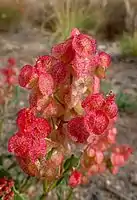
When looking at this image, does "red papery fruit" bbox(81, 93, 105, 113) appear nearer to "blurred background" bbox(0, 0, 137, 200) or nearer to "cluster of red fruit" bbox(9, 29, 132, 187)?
"cluster of red fruit" bbox(9, 29, 132, 187)

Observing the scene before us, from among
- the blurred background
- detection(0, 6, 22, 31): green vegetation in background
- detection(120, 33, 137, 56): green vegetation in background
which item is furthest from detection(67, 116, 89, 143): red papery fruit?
detection(0, 6, 22, 31): green vegetation in background

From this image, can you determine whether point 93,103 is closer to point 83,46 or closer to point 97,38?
point 83,46

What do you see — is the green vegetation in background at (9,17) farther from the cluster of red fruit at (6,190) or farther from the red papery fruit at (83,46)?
the red papery fruit at (83,46)

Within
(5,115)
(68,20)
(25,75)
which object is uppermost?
(68,20)

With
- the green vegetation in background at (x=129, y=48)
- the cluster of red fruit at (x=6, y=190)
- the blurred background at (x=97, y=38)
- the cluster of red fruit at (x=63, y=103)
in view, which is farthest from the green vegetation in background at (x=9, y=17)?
the cluster of red fruit at (x=63, y=103)

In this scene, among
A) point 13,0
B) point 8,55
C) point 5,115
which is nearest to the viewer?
point 5,115

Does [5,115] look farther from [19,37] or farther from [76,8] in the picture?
[76,8]

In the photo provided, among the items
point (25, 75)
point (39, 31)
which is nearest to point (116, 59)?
point (39, 31)

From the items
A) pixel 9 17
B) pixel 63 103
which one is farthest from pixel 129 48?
pixel 63 103
